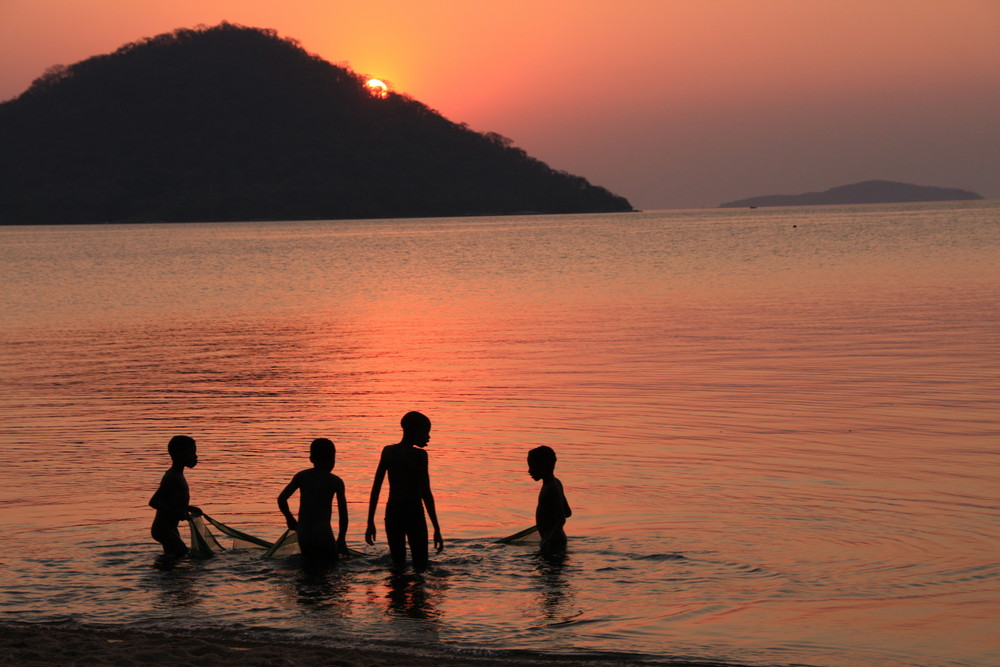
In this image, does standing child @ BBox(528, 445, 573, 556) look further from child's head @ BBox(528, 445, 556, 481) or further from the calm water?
the calm water

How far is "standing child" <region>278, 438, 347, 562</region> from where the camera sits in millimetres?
9664

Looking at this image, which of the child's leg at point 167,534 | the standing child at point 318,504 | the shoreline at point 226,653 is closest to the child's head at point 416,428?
the standing child at point 318,504

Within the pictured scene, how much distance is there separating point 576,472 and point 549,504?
3.78m

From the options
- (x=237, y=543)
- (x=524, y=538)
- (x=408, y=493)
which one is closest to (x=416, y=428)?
(x=408, y=493)

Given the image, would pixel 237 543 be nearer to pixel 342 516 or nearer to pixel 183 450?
pixel 183 450

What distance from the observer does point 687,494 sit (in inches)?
506

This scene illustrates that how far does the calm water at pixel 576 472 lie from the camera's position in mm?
8828

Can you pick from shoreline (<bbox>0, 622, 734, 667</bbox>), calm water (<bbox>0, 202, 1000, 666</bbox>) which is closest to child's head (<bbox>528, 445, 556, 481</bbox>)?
calm water (<bbox>0, 202, 1000, 666</bbox>)

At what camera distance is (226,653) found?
7.79 meters

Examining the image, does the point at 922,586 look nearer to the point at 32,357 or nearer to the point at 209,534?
the point at 209,534

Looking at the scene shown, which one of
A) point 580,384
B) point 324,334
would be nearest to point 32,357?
point 324,334

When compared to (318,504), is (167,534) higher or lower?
lower

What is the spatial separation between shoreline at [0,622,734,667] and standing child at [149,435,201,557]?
1.96 m

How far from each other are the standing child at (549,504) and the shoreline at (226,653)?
221 centimetres
